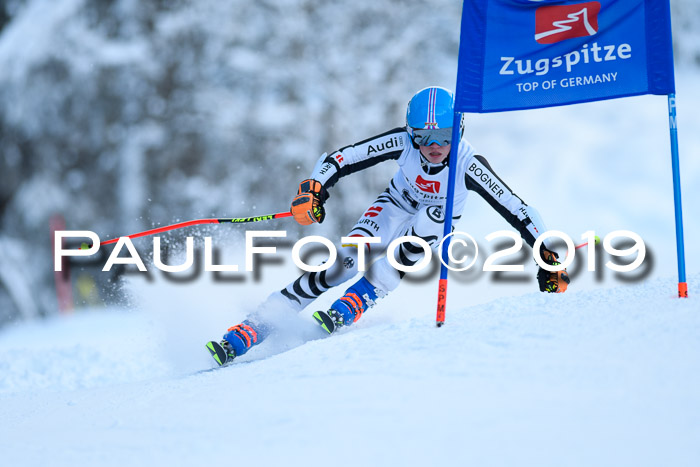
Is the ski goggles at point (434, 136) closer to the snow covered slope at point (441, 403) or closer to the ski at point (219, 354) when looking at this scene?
the snow covered slope at point (441, 403)

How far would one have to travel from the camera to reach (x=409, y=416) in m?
2.45

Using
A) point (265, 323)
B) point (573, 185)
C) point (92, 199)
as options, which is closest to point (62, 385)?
point (265, 323)

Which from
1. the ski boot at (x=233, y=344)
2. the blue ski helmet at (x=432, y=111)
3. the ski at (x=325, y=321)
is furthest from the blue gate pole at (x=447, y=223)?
the ski boot at (x=233, y=344)

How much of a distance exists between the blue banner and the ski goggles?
2.66 ft

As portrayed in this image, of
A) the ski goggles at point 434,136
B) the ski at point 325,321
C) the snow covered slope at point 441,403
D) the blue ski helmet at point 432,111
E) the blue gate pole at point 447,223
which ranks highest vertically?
the blue ski helmet at point 432,111

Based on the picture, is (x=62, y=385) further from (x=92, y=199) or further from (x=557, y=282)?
(x=92, y=199)

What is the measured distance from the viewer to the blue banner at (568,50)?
3.38 metres

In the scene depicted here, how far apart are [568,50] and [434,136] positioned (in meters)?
1.10

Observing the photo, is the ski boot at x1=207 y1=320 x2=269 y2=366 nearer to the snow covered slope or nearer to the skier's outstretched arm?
the snow covered slope

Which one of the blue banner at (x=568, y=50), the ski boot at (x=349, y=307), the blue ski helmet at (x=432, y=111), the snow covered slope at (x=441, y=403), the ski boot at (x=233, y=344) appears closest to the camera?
the snow covered slope at (x=441, y=403)

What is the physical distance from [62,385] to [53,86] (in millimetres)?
9402

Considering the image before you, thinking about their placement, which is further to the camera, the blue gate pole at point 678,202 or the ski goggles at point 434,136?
the ski goggles at point 434,136

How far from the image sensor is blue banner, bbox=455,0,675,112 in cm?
338

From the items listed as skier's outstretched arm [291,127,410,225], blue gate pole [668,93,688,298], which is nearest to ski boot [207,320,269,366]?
skier's outstretched arm [291,127,410,225]
